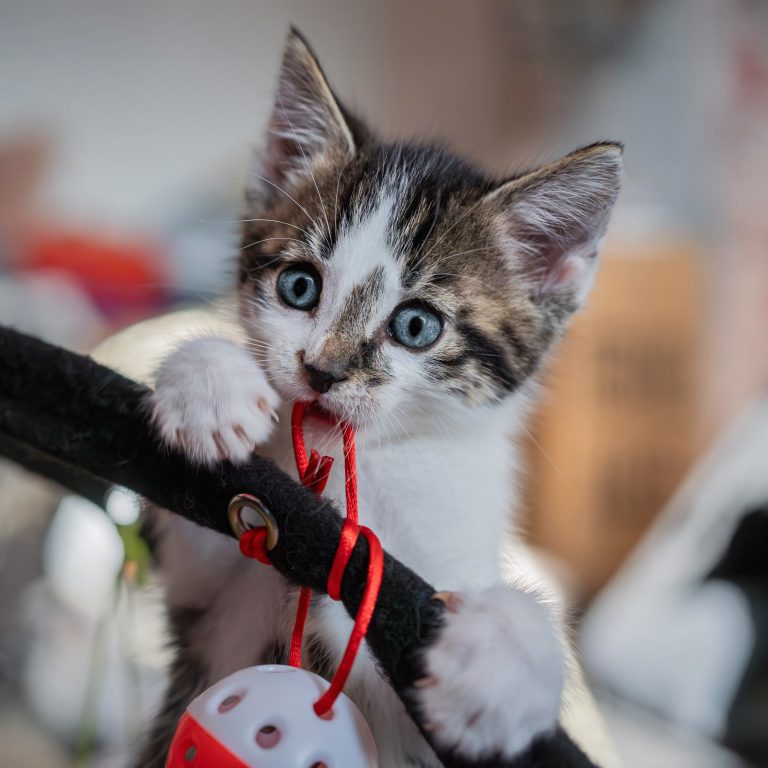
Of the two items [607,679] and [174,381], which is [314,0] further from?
[174,381]

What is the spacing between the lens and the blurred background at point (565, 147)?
1982mm

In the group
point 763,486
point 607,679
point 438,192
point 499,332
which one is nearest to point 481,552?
point 499,332

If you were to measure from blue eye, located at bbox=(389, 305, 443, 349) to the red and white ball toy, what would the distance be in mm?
298

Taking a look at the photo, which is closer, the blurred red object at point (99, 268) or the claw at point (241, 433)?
the claw at point (241, 433)

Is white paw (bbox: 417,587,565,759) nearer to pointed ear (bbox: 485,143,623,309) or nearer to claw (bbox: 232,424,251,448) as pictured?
claw (bbox: 232,424,251,448)

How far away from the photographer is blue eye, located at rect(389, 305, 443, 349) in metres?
0.65

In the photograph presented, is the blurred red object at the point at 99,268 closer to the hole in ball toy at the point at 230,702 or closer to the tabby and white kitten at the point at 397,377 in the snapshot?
the tabby and white kitten at the point at 397,377

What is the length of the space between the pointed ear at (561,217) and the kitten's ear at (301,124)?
18 centimetres

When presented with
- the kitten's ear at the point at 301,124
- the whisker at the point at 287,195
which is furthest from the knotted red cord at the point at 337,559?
the kitten's ear at the point at 301,124

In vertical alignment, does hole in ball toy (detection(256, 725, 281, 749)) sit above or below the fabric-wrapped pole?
below

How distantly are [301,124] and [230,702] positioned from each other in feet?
1.97

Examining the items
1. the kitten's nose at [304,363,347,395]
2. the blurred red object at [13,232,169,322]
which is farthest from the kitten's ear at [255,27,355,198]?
the blurred red object at [13,232,169,322]

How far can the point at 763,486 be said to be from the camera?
66.7 inches

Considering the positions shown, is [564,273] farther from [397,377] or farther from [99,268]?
[99,268]
